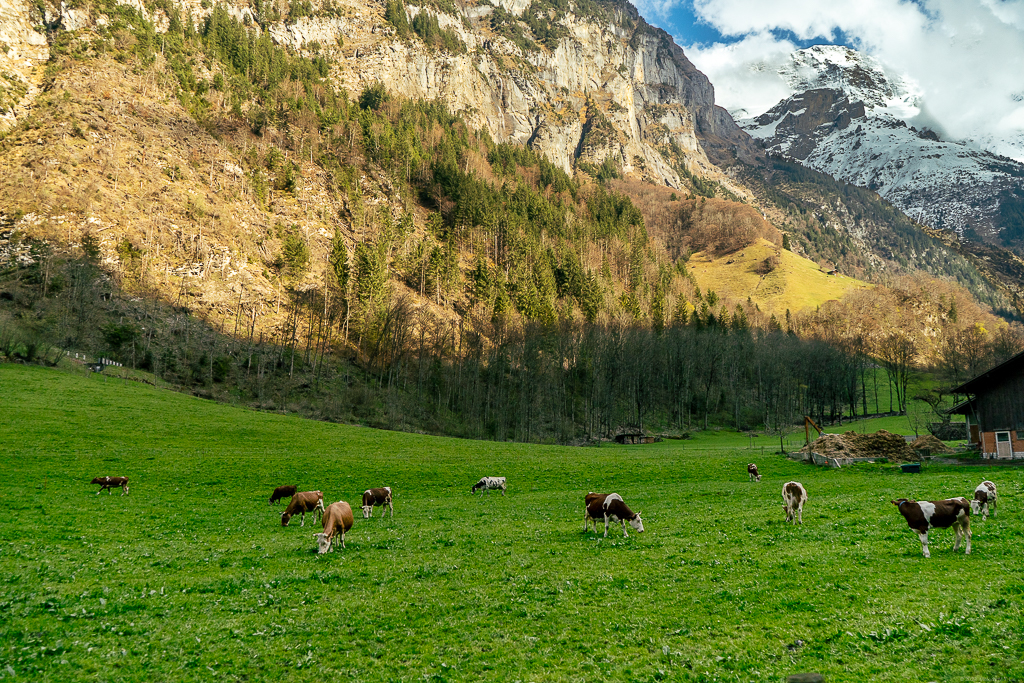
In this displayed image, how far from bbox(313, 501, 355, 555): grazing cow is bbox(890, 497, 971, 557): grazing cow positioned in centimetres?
1810

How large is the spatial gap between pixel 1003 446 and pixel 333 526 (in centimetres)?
5226

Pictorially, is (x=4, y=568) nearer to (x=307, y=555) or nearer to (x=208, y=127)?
(x=307, y=555)

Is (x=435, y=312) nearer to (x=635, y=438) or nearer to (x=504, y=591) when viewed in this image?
(x=635, y=438)

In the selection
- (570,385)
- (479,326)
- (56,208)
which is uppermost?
(56,208)

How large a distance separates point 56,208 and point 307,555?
327 ft

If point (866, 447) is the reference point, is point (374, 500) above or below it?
below

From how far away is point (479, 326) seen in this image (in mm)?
109000

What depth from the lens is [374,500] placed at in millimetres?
26172

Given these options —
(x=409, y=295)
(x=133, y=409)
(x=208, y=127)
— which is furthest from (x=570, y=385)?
(x=208, y=127)

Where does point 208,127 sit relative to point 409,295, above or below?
above

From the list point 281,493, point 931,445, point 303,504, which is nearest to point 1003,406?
point 931,445

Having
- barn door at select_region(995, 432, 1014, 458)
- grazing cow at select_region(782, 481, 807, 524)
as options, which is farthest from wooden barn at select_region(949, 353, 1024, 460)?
grazing cow at select_region(782, 481, 807, 524)

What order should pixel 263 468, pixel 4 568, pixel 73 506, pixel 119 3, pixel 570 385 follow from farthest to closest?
pixel 119 3 → pixel 570 385 → pixel 263 468 → pixel 73 506 → pixel 4 568

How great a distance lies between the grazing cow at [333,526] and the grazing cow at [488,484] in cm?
1495
